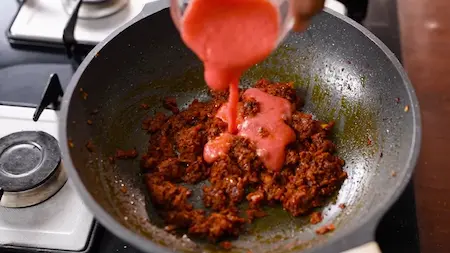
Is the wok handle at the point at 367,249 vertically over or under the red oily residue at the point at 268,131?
over

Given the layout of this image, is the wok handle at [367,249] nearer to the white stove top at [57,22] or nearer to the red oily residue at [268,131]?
the red oily residue at [268,131]

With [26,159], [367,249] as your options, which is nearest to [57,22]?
[26,159]

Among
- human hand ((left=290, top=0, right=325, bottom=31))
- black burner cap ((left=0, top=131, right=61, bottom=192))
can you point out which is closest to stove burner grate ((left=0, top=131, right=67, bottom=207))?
black burner cap ((left=0, top=131, right=61, bottom=192))

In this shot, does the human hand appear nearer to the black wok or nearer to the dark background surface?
the black wok

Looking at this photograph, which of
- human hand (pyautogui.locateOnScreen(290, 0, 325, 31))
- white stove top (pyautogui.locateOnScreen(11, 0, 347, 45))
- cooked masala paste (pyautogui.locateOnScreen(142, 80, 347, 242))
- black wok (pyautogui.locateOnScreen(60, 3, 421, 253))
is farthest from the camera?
white stove top (pyautogui.locateOnScreen(11, 0, 347, 45))

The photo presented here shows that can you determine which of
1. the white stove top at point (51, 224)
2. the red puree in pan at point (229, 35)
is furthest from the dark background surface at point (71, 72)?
the red puree in pan at point (229, 35)

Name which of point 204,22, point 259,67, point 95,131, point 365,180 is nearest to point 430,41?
point 259,67

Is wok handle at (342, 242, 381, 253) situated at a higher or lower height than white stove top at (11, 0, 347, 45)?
higher
